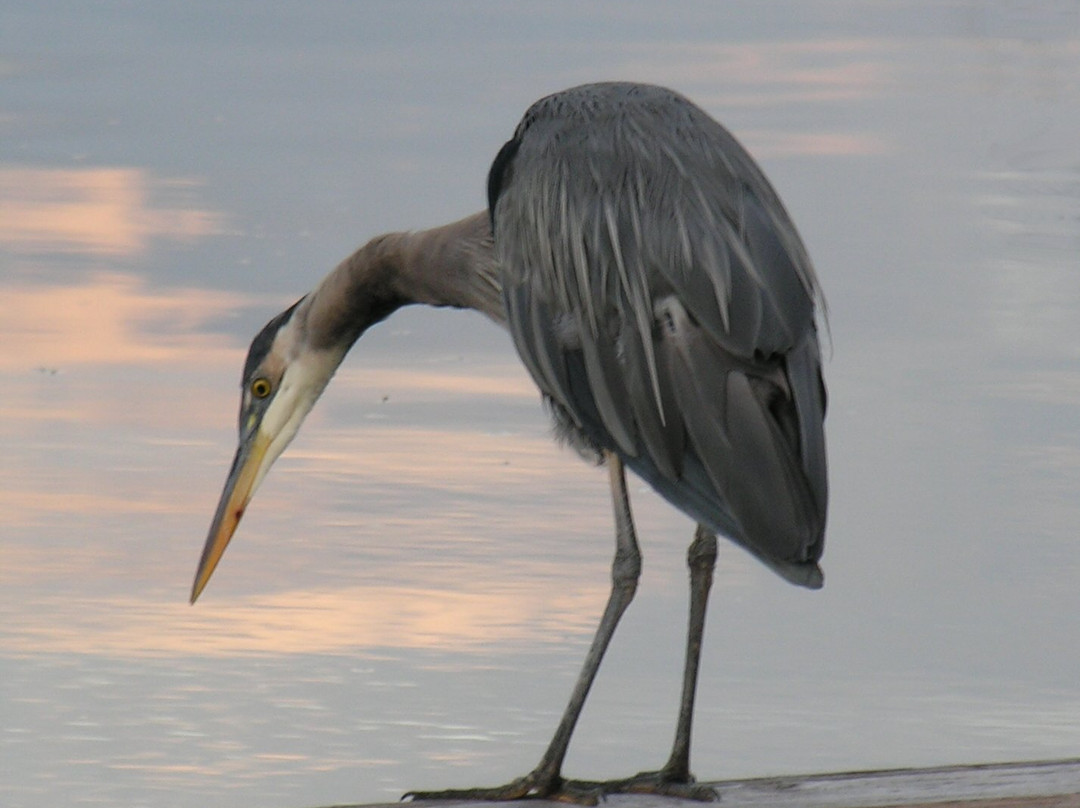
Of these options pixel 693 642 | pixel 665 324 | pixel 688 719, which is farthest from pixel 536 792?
pixel 665 324

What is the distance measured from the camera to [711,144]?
11.5 feet

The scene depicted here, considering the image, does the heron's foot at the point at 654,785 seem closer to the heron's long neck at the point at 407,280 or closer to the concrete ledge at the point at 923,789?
the concrete ledge at the point at 923,789

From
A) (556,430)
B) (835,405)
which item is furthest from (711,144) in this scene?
(835,405)

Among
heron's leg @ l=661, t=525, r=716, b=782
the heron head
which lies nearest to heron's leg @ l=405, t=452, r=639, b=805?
heron's leg @ l=661, t=525, r=716, b=782

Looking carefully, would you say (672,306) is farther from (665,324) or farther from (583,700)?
(583,700)

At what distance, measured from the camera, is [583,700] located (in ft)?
11.4

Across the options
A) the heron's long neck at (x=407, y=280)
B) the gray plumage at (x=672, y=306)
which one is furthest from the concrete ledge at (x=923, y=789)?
the heron's long neck at (x=407, y=280)

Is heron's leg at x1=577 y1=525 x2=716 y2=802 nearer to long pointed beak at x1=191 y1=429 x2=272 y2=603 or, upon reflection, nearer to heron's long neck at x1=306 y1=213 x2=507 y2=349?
heron's long neck at x1=306 y1=213 x2=507 y2=349

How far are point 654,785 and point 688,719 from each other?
20cm

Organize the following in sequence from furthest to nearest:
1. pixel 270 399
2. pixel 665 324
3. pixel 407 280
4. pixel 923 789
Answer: pixel 270 399 → pixel 407 280 → pixel 665 324 → pixel 923 789

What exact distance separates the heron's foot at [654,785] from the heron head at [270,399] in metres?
1.24

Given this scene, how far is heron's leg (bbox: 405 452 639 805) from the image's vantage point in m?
3.24

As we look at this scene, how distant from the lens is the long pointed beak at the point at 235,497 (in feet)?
14.2

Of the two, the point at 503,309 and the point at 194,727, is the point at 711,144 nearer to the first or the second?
the point at 503,309
